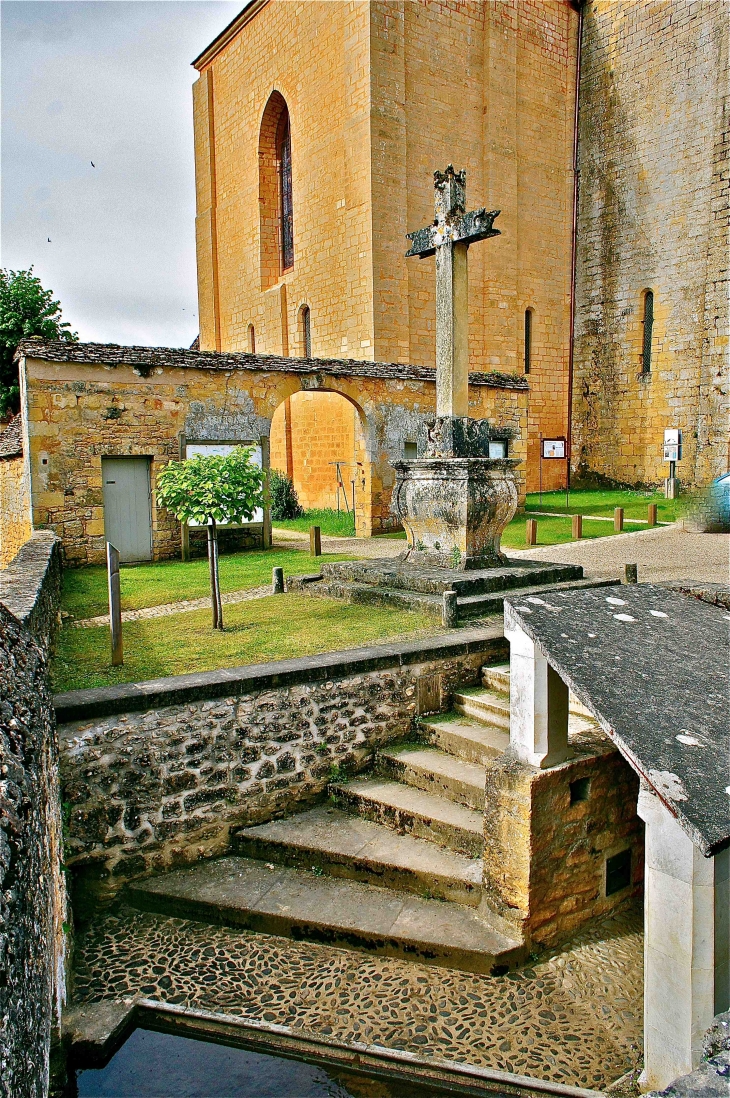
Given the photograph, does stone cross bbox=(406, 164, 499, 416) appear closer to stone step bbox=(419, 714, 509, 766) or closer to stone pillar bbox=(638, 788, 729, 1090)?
stone step bbox=(419, 714, 509, 766)

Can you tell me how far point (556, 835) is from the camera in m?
4.43

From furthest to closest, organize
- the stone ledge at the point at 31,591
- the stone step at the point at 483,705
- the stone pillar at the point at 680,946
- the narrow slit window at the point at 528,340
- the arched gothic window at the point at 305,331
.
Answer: the narrow slit window at the point at 528,340 < the arched gothic window at the point at 305,331 < the stone step at the point at 483,705 < the stone ledge at the point at 31,591 < the stone pillar at the point at 680,946

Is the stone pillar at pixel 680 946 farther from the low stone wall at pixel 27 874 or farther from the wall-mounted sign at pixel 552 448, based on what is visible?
the wall-mounted sign at pixel 552 448

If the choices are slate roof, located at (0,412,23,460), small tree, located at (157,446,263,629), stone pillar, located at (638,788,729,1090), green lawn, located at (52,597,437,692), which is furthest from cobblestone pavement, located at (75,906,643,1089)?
→ slate roof, located at (0,412,23,460)

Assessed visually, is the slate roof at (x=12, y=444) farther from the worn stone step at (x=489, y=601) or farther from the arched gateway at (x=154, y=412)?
the worn stone step at (x=489, y=601)

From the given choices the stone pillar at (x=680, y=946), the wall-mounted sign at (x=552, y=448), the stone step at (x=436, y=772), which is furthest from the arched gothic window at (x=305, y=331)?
the stone pillar at (x=680, y=946)

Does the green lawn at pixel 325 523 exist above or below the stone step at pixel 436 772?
above

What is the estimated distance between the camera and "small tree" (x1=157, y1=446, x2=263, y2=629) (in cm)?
771

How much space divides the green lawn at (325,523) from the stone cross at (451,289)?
7253mm

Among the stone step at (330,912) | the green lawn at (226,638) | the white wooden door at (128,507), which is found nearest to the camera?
the stone step at (330,912)

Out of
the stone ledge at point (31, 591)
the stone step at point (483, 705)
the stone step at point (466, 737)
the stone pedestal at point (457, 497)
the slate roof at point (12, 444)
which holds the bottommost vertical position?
the stone step at point (466, 737)

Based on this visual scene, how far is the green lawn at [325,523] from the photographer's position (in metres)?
16.8

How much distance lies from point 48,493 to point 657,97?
1907cm

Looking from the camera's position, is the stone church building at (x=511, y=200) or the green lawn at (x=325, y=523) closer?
the green lawn at (x=325, y=523)
